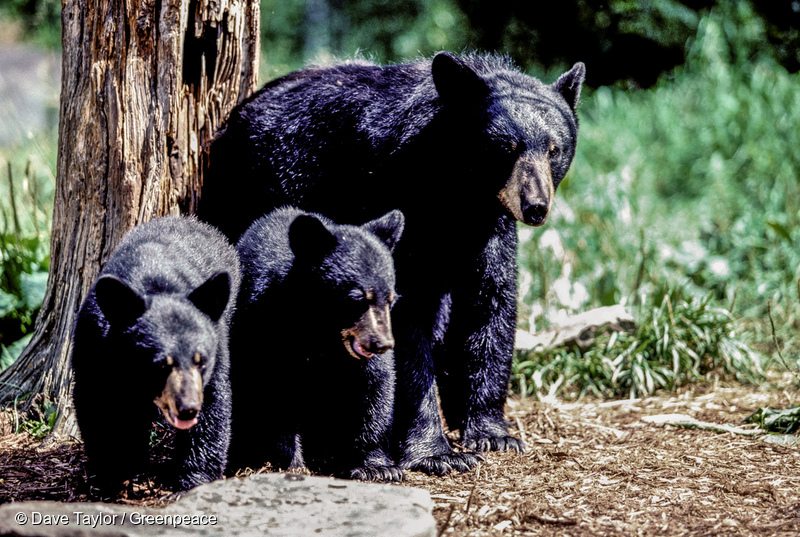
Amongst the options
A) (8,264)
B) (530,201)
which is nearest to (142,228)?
(530,201)

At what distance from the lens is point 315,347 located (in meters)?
4.62

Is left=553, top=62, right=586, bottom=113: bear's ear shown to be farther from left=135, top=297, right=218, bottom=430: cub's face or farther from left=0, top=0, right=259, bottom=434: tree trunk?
left=135, top=297, right=218, bottom=430: cub's face

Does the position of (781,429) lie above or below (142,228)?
below

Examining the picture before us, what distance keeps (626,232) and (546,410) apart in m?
2.64

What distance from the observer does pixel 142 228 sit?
4613mm

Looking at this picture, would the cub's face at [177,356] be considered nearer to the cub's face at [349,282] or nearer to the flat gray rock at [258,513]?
the flat gray rock at [258,513]

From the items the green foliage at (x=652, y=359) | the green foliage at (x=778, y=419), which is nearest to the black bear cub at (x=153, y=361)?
the green foliage at (x=652, y=359)

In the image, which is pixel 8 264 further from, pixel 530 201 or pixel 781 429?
pixel 781 429

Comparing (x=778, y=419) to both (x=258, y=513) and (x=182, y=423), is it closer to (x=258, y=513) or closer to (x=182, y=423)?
(x=258, y=513)

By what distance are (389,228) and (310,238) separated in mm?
407

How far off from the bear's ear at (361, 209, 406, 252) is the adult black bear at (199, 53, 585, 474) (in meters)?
0.44

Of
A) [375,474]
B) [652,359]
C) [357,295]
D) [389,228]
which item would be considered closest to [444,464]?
[375,474]

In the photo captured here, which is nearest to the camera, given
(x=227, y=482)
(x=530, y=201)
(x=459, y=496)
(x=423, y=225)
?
(x=227, y=482)

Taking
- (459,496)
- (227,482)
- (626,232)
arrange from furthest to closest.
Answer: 1. (626,232)
2. (459,496)
3. (227,482)
